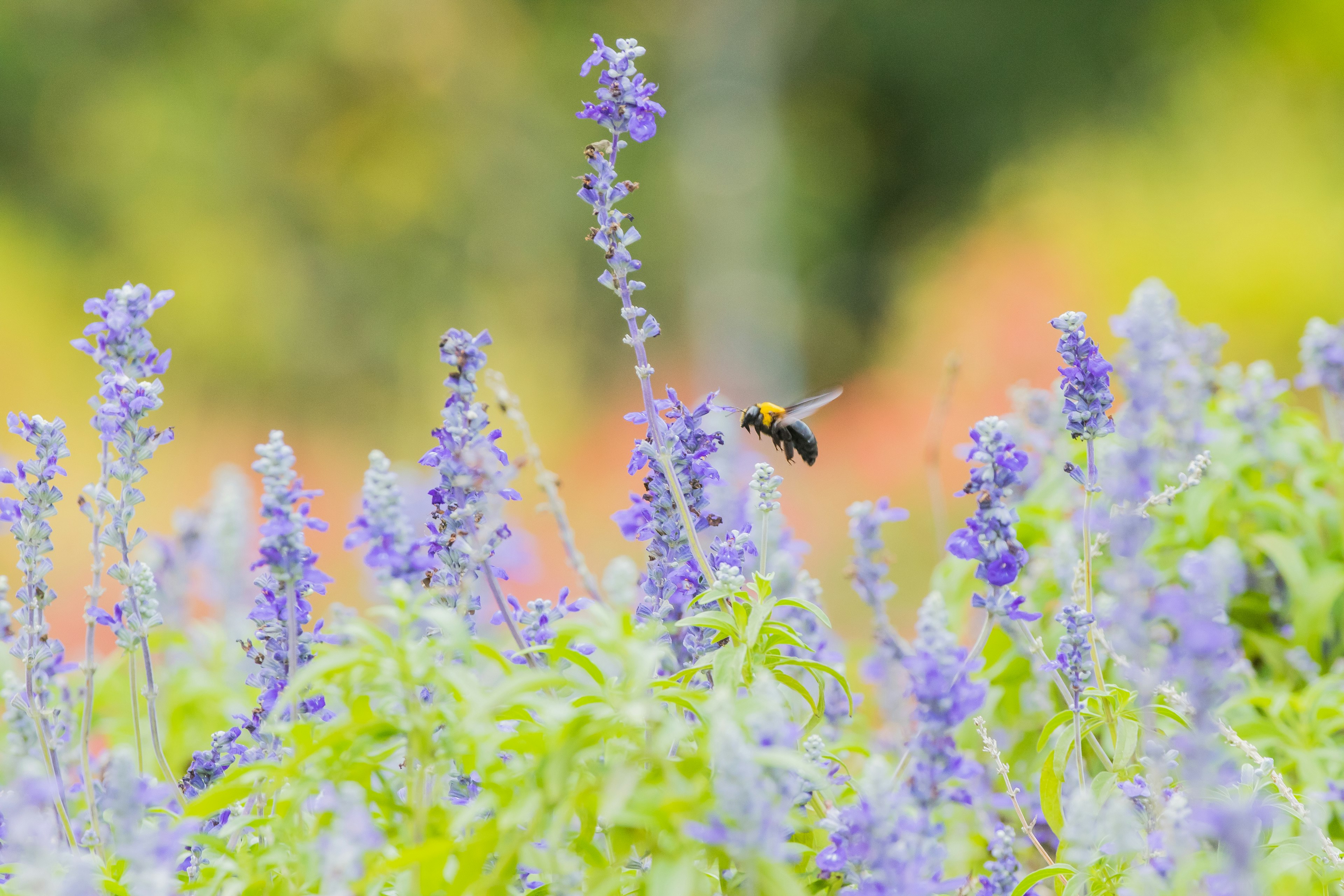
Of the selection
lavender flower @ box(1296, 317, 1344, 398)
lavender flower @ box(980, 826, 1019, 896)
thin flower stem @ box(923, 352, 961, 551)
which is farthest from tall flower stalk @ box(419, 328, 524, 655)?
lavender flower @ box(1296, 317, 1344, 398)

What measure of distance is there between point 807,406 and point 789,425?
0.24 feet

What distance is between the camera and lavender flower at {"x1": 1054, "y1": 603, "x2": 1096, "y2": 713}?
180 cm

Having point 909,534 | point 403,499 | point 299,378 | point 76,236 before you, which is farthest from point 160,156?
point 403,499

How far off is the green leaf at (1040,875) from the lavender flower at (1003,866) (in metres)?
0.01

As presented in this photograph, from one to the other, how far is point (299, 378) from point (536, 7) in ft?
26.3

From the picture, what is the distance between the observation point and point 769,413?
A: 291 centimetres

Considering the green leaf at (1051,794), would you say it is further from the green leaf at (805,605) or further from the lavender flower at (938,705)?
the lavender flower at (938,705)

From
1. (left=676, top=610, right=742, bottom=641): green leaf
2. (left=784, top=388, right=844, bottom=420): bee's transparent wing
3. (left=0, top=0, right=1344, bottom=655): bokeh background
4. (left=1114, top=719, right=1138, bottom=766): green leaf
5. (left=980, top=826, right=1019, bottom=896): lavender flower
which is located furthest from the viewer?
(left=0, top=0, right=1344, bottom=655): bokeh background

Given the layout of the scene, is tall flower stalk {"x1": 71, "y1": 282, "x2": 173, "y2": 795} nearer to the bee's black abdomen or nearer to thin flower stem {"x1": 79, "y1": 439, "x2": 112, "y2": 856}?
thin flower stem {"x1": 79, "y1": 439, "x2": 112, "y2": 856}

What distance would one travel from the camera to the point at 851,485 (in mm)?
12359

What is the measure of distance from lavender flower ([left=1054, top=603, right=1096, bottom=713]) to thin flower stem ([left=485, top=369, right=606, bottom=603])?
2.83 feet

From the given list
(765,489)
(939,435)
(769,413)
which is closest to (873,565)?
(939,435)

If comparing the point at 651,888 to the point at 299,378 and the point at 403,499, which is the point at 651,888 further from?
the point at 299,378

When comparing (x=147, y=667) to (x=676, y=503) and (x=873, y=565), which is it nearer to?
(x=676, y=503)
